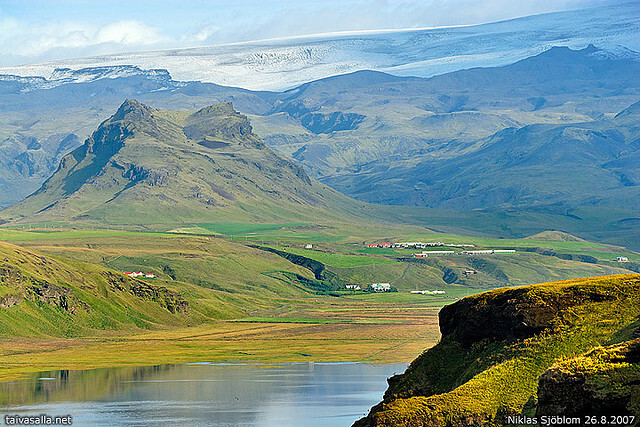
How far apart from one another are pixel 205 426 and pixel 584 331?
2590 inches

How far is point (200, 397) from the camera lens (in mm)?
159250

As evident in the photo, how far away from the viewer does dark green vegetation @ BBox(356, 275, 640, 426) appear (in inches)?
2894

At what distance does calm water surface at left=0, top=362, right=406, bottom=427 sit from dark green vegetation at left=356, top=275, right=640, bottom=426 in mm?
45189

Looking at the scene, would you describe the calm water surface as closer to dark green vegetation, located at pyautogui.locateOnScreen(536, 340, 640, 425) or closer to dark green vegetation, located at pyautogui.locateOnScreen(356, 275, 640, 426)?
dark green vegetation, located at pyautogui.locateOnScreen(356, 275, 640, 426)

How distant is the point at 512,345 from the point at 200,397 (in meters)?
87.5

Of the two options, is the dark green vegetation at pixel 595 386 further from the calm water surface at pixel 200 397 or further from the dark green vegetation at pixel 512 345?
the calm water surface at pixel 200 397

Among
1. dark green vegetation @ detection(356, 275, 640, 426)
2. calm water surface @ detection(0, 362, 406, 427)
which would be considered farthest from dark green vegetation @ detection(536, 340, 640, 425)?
calm water surface @ detection(0, 362, 406, 427)

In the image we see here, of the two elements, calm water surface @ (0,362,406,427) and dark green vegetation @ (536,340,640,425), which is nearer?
dark green vegetation @ (536,340,640,425)

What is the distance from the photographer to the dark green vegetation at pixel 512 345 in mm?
73500

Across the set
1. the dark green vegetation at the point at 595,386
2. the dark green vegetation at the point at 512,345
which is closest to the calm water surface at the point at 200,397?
the dark green vegetation at the point at 512,345

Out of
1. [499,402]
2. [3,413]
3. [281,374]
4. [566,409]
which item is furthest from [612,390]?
[281,374]

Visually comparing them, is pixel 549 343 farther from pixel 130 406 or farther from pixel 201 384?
pixel 201 384

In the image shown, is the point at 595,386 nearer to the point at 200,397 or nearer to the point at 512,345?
the point at 512,345

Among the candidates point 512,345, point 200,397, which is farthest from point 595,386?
point 200,397
